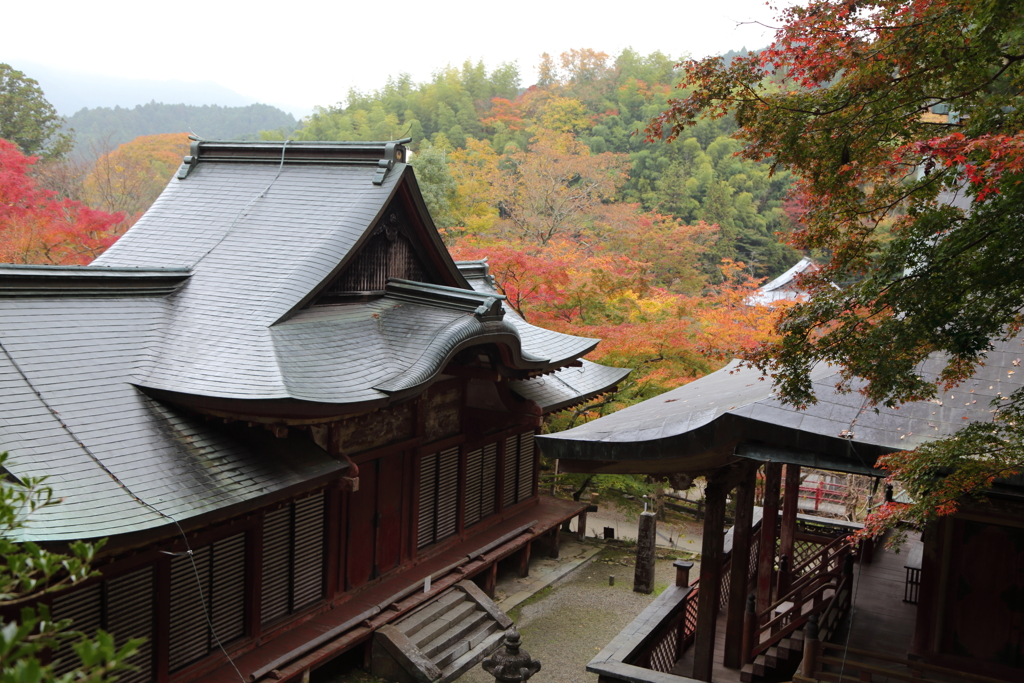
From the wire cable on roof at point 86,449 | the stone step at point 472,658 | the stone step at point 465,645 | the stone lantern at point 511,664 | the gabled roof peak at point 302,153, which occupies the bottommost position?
the stone step at point 472,658

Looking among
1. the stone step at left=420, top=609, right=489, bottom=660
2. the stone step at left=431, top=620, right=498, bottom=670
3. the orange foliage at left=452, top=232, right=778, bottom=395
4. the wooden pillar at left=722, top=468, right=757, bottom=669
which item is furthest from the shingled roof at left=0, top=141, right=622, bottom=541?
the wooden pillar at left=722, top=468, right=757, bottom=669

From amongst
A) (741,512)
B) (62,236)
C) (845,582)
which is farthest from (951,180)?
(62,236)

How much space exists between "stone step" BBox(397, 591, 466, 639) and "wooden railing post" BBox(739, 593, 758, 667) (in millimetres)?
4615

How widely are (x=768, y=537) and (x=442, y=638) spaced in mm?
4635

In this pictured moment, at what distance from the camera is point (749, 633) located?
23.2 ft

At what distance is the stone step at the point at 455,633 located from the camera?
971cm

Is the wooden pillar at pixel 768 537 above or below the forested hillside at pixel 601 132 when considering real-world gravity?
below

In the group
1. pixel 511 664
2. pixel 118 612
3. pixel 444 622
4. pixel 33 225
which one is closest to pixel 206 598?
pixel 118 612

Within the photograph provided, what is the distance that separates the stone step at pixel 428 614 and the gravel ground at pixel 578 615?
91 centimetres

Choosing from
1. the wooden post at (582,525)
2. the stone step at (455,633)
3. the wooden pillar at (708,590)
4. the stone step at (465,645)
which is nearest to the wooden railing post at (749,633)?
the wooden pillar at (708,590)

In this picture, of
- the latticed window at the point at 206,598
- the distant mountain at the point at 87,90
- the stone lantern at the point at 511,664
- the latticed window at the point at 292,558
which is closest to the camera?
the latticed window at the point at 206,598

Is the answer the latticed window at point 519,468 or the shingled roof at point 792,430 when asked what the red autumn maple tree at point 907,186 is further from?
the latticed window at point 519,468

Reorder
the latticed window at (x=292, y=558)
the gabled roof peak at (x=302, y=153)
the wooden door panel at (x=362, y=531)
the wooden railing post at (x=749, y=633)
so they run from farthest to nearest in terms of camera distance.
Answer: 1. the gabled roof peak at (x=302, y=153)
2. the wooden door panel at (x=362, y=531)
3. the latticed window at (x=292, y=558)
4. the wooden railing post at (x=749, y=633)

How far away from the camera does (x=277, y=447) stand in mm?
8203
